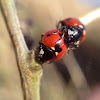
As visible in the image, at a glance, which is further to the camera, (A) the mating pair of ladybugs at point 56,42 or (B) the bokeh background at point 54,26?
(B) the bokeh background at point 54,26

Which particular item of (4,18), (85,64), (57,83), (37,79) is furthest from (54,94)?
(4,18)

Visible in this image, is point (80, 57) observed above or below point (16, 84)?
below

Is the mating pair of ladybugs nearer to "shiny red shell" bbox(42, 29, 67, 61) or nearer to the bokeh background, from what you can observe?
"shiny red shell" bbox(42, 29, 67, 61)

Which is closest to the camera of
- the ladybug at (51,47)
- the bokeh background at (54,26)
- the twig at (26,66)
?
the twig at (26,66)

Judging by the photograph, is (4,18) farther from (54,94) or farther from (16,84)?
(54,94)

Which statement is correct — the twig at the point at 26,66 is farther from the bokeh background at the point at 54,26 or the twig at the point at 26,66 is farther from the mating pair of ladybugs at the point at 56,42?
the bokeh background at the point at 54,26

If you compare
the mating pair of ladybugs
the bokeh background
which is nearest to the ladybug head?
the mating pair of ladybugs

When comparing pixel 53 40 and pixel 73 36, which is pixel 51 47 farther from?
pixel 73 36

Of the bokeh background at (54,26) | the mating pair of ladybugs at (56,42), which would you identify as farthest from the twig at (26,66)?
the bokeh background at (54,26)

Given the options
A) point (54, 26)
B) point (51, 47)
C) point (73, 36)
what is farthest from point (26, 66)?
point (54, 26)
